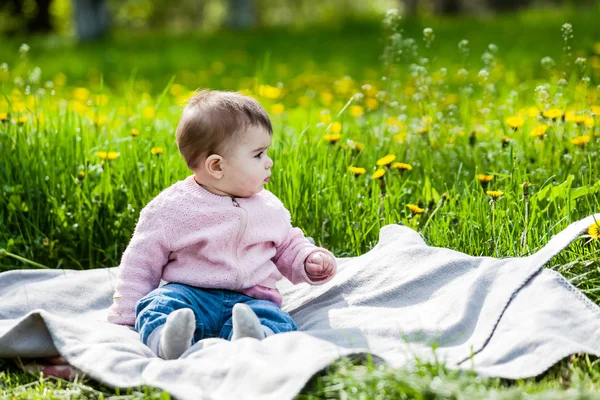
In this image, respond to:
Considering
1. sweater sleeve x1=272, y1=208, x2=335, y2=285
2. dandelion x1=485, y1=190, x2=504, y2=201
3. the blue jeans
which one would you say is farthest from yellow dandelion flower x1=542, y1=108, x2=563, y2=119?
the blue jeans

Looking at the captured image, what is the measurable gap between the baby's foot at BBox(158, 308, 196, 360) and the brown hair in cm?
55

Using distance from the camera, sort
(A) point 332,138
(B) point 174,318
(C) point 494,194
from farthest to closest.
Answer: (A) point 332,138 < (C) point 494,194 < (B) point 174,318

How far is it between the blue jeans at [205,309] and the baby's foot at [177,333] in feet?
0.38

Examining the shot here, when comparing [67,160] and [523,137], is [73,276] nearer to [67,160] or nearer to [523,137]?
[67,160]

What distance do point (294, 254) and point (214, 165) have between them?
378mm

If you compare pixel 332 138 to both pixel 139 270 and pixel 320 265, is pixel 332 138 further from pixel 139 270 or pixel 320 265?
pixel 139 270

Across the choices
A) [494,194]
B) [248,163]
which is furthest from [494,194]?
[248,163]

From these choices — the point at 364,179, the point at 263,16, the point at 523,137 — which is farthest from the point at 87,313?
the point at 263,16

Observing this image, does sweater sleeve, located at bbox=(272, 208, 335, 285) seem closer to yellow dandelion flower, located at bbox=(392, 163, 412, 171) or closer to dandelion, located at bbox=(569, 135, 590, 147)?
yellow dandelion flower, located at bbox=(392, 163, 412, 171)

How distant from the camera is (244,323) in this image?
224 cm

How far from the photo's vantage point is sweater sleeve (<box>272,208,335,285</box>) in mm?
2601

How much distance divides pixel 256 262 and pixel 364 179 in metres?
0.94

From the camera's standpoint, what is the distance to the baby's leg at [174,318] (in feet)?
7.23

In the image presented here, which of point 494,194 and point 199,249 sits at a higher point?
point 494,194
